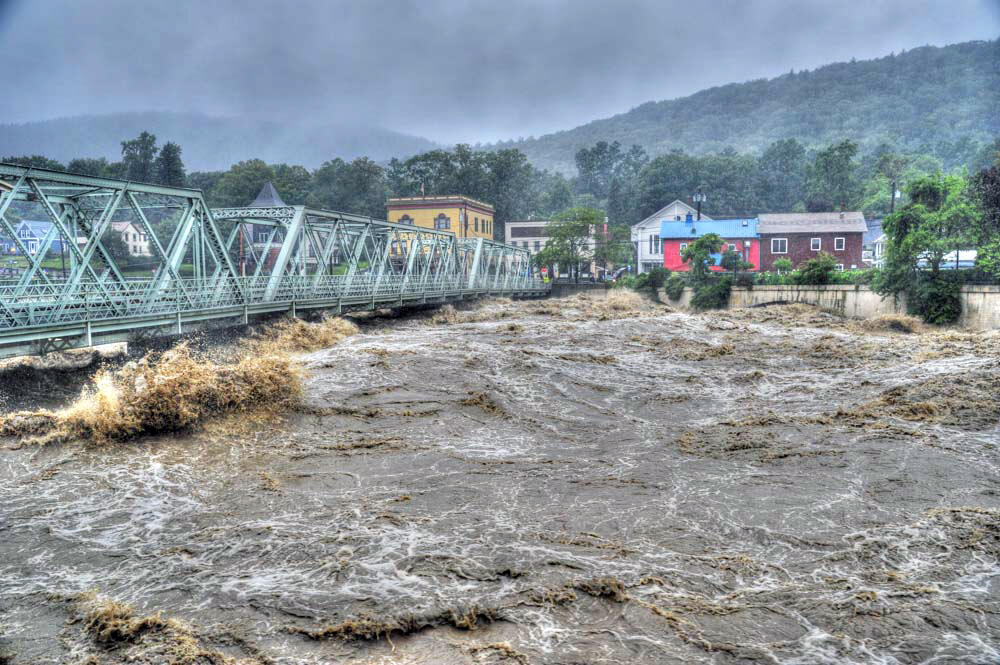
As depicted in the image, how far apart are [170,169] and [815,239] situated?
66.6m

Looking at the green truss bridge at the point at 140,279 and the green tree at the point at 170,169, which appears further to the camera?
the green tree at the point at 170,169

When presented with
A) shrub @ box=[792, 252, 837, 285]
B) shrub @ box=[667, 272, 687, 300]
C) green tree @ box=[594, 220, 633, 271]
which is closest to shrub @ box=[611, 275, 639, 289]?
shrub @ box=[667, 272, 687, 300]

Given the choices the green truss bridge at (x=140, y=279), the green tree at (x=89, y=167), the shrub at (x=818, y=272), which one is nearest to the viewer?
the green truss bridge at (x=140, y=279)

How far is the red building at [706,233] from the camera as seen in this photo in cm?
6066

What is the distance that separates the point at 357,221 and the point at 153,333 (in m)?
14.3

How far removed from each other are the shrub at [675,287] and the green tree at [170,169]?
5337cm

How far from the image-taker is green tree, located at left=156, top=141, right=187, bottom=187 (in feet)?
243

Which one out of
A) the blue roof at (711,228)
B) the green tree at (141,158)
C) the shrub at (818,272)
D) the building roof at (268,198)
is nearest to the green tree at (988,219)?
the shrub at (818,272)

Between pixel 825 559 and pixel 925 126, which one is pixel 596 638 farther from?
pixel 925 126

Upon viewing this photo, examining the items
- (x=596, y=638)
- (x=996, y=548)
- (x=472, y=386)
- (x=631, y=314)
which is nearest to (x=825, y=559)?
(x=996, y=548)

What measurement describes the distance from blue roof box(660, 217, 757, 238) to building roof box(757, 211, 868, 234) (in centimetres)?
98

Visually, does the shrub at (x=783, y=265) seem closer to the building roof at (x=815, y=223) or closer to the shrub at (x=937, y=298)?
the building roof at (x=815, y=223)

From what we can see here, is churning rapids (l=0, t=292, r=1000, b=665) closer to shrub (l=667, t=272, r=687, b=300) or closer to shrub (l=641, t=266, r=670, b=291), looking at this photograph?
shrub (l=667, t=272, r=687, b=300)

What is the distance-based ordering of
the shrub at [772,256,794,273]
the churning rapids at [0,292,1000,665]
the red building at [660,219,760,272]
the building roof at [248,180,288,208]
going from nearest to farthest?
1. the churning rapids at [0,292,1000,665]
2. the shrub at [772,256,794,273]
3. the building roof at [248,180,288,208]
4. the red building at [660,219,760,272]
